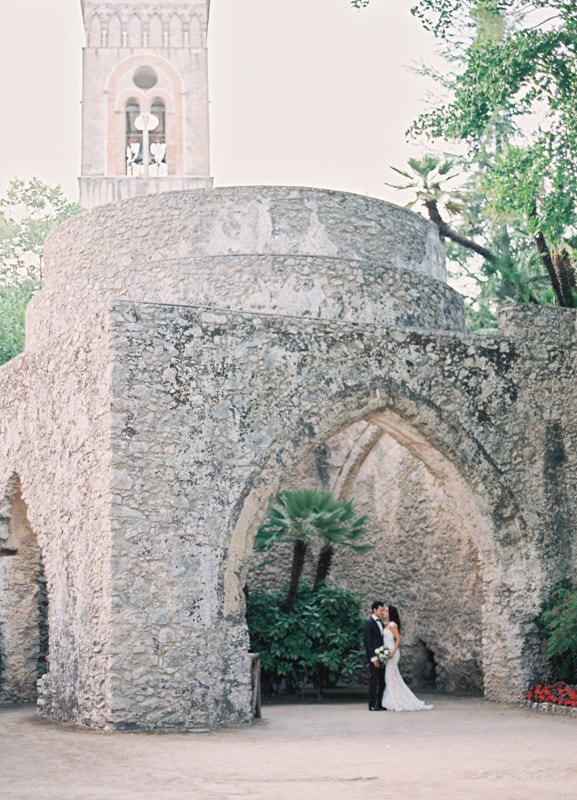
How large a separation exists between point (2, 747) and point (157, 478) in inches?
111

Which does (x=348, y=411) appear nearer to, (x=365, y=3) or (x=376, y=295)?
(x=376, y=295)

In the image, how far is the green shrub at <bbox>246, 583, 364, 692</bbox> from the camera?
14.2 m

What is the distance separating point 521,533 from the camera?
1292 centimetres

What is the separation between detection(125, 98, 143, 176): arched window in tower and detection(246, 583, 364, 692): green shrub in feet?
88.3

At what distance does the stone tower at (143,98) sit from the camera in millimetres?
38719

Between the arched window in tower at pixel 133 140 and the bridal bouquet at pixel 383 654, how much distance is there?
28.7 m

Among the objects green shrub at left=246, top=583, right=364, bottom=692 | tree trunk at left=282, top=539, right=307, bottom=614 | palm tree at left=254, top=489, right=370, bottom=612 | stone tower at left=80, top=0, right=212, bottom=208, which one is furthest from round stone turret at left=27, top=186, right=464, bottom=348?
stone tower at left=80, top=0, right=212, bottom=208

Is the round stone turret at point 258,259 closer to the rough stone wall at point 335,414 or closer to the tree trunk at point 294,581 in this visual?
the rough stone wall at point 335,414

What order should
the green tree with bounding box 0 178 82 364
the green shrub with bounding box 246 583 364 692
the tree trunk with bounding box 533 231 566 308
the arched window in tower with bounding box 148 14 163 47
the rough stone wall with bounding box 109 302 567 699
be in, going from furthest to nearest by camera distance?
the arched window in tower with bounding box 148 14 163 47 → the green tree with bounding box 0 178 82 364 → the tree trunk with bounding box 533 231 566 308 → the green shrub with bounding box 246 583 364 692 → the rough stone wall with bounding box 109 302 567 699

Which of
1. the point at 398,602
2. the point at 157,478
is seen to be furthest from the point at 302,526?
the point at 157,478

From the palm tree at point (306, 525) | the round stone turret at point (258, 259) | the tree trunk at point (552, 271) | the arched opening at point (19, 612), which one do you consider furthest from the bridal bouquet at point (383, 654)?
the tree trunk at point (552, 271)

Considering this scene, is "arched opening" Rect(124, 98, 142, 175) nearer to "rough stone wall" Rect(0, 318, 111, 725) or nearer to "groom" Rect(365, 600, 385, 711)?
"rough stone wall" Rect(0, 318, 111, 725)

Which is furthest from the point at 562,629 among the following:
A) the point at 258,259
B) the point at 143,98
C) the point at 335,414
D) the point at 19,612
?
the point at 143,98

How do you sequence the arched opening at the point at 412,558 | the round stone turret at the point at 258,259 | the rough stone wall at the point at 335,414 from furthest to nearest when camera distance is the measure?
the arched opening at the point at 412,558, the round stone turret at the point at 258,259, the rough stone wall at the point at 335,414
